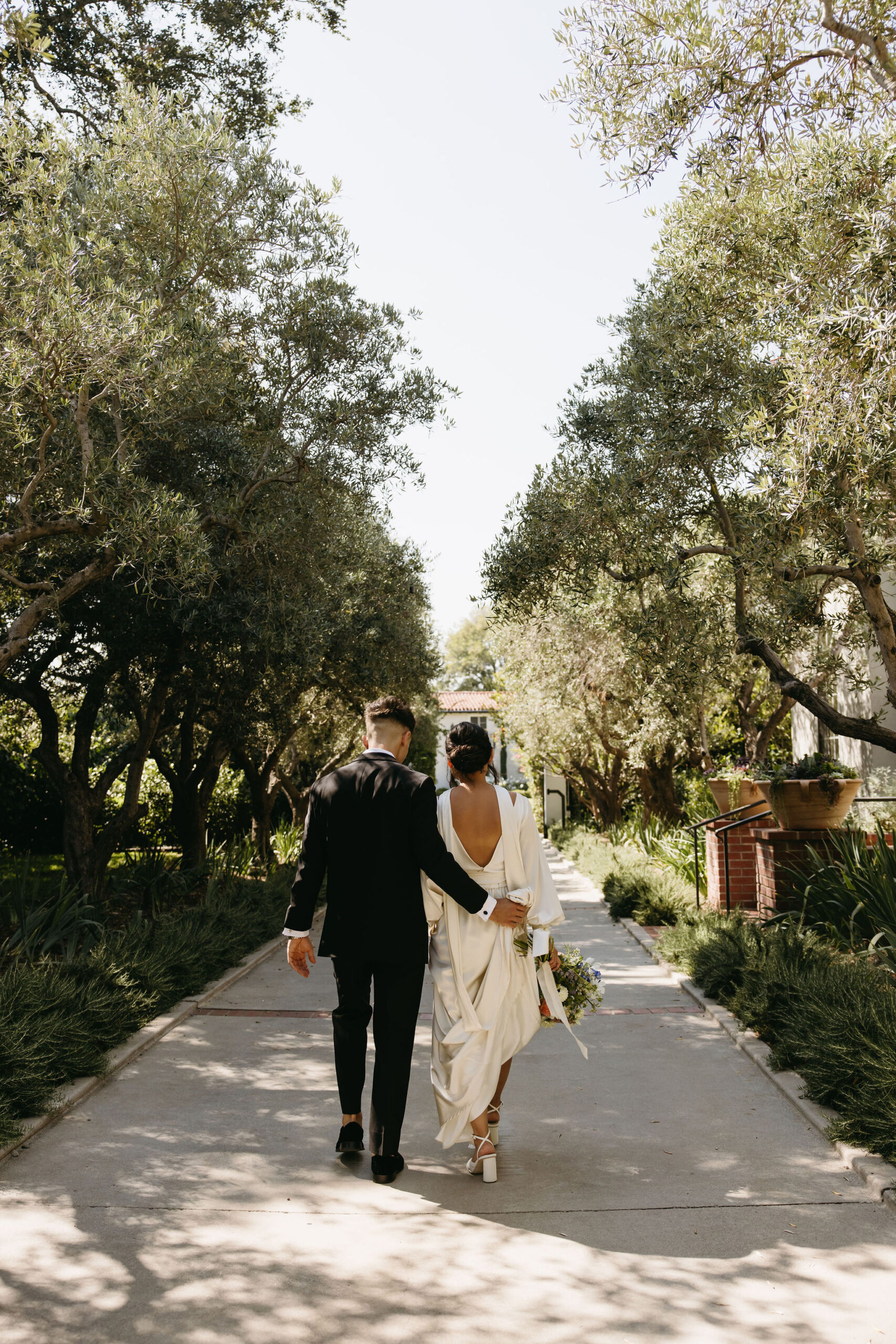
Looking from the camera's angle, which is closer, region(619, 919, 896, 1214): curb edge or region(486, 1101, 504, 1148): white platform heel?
region(619, 919, 896, 1214): curb edge

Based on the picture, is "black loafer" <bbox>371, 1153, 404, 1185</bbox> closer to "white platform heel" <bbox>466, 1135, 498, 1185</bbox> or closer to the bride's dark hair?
"white platform heel" <bbox>466, 1135, 498, 1185</bbox>

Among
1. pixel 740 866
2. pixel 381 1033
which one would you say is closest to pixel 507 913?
pixel 381 1033

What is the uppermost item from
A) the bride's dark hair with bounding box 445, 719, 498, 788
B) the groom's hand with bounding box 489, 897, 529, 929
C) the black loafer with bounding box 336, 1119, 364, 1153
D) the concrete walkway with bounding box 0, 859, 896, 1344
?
the bride's dark hair with bounding box 445, 719, 498, 788

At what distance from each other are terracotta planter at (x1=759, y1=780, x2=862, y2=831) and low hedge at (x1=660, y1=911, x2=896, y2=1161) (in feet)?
4.85

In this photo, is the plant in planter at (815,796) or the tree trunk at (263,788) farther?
the tree trunk at (263,788)

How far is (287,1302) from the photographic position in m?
3.35

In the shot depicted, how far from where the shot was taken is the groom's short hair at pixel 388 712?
16.1 ft

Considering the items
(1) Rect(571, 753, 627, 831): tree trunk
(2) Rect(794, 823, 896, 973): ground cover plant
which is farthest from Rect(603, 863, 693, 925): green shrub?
(1) Rect(571, 753, 627, 831): tree trunk

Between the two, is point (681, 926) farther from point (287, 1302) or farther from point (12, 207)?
point (12, 207)

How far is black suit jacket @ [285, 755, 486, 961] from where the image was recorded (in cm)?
450

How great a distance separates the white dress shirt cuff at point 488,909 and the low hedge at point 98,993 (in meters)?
2.29

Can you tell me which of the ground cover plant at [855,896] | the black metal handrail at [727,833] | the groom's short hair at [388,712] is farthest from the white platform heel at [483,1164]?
the black metal handrail at [727,833]

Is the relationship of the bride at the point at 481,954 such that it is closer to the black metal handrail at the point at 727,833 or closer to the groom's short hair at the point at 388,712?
the groom's short hair at the point at 388,712

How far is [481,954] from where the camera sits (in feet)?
15.1
